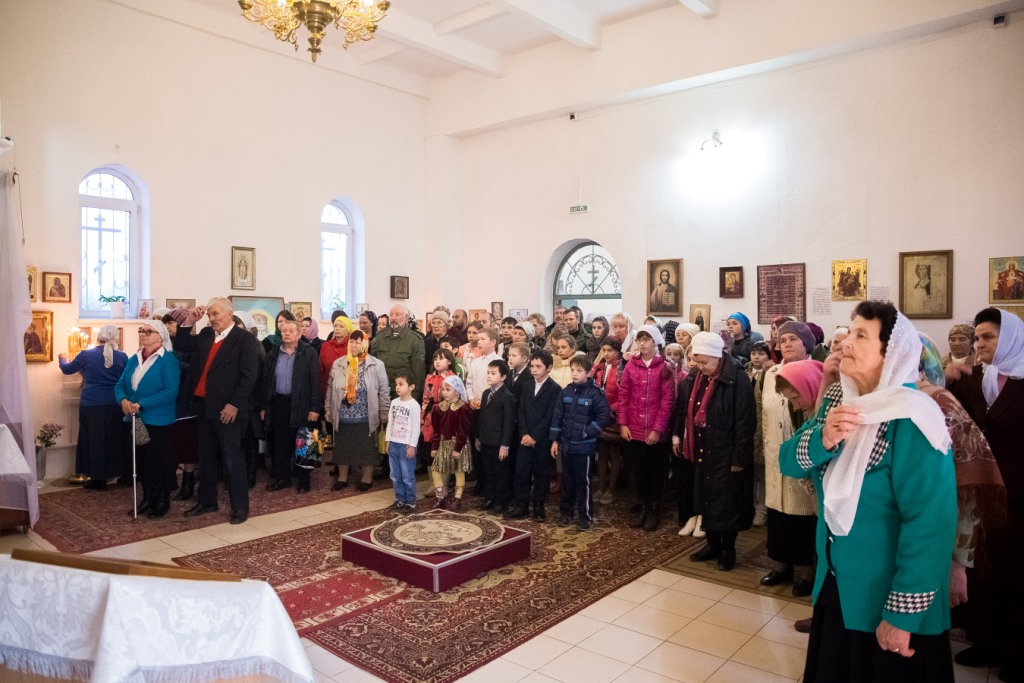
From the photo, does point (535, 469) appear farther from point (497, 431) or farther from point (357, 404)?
point (357, 404)

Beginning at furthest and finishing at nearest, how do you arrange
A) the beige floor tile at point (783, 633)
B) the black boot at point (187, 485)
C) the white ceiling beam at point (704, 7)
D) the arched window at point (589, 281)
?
the arched window at point (589, 281) → the white ceiling beam at point (704, 7) → the black boot at point (187, 485) → the beige floor tile at point (783, 633)

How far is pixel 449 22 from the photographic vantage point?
38.0 ft

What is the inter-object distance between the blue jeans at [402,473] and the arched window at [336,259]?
6.47 meters

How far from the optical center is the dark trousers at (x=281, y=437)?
7973 millimetres

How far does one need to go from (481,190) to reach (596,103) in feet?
10.2

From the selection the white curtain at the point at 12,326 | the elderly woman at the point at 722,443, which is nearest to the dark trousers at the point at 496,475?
the elderly woman at the point at 722,443

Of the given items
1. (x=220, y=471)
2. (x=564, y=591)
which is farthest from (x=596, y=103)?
(x=564, y=591)

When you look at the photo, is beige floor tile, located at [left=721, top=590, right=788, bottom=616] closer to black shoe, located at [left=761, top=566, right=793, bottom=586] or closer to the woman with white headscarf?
black shoe, located at [left=761, top=566, right=793, bottom=586]

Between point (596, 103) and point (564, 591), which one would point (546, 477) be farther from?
point (596, 103)

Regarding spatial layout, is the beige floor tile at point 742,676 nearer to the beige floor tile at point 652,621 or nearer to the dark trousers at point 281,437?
the beige floor tile at point 652,621

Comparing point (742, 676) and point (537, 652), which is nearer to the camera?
point (742, 676)

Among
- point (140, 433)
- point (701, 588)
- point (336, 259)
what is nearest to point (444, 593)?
point (701, 588)

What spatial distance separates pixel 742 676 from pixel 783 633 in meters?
0.68

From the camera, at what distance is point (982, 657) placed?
3.94m
